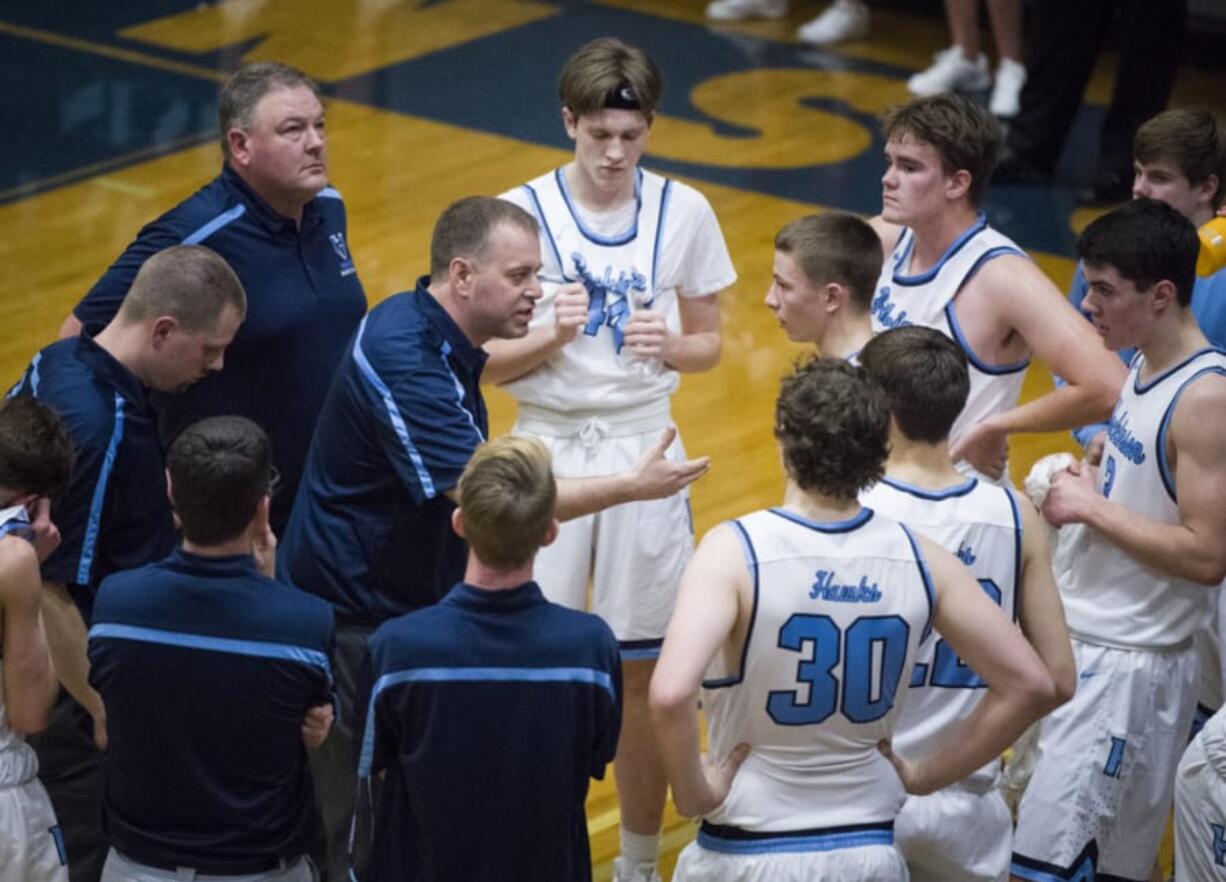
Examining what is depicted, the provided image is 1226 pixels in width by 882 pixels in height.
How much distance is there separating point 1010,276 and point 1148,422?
61 centimetres

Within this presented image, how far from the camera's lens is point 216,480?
399 cm

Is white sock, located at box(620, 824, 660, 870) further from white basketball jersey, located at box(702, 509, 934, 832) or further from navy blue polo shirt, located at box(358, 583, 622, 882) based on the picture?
navy blue polo shirt, located at box(358, 583, 622, 882)

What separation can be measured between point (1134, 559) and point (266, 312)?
90.2 inches

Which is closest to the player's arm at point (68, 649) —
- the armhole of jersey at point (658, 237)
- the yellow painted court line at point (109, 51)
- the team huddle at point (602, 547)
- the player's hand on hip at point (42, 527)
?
the team huddle at point (602, 547)

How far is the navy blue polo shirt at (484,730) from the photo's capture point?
12.6 feet

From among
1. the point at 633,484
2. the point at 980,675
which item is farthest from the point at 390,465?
the point at 980,675

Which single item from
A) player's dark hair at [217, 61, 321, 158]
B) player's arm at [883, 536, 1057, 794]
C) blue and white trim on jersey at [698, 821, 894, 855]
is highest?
player's dark hair at [217, 61, 321, 158]

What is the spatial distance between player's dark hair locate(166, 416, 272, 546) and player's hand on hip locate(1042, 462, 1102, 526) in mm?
2000

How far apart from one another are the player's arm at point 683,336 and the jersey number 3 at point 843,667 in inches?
64.2

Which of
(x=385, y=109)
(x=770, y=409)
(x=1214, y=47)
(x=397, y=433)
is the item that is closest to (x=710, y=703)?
(x=397, y=433)

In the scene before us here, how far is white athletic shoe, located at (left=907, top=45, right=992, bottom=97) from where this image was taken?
12.3m

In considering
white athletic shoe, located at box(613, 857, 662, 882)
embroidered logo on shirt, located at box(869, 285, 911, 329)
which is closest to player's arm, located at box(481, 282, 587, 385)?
embroidered logo on shirt, located at box(869, 285, 911, 329)

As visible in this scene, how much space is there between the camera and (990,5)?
1220 centimetres

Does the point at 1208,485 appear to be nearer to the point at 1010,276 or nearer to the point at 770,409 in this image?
the point at 1010,276
